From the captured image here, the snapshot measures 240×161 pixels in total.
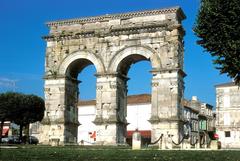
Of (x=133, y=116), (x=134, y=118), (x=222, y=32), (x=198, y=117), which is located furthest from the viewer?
(x=198, y=117)

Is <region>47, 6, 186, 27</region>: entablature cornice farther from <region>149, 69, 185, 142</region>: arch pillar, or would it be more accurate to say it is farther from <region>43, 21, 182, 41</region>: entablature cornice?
<region>149, 69, 185, 142</region>: arch pillar

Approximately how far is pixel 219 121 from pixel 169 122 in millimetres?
34691

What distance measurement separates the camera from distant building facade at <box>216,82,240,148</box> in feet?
215

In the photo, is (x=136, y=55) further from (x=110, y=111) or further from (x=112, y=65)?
(x=110, y=111)

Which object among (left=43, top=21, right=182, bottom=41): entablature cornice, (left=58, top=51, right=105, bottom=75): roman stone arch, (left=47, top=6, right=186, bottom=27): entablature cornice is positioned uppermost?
(left=47, top=6, right=186, bottom=27): entablature cornice

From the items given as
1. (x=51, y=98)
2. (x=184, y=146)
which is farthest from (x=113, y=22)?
(x=184, y=146)

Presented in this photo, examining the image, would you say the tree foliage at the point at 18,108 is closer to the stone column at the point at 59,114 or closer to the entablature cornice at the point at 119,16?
the stone column at the point at 59,114

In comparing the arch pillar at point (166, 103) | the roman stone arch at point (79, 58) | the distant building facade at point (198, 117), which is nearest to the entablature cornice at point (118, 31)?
the roman stone arch at point (79, 58)

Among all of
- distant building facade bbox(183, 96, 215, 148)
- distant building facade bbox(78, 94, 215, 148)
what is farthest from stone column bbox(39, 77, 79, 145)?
distant building facade bbox(183, 96, 215, 148)

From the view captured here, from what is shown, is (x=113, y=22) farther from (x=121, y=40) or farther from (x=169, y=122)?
(x=169, y=122)

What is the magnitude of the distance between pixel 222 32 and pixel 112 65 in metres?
15.3

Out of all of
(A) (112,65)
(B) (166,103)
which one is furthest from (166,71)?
(A) (112,65)

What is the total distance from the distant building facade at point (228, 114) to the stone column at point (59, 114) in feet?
106

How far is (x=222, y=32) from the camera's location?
2325 cm
